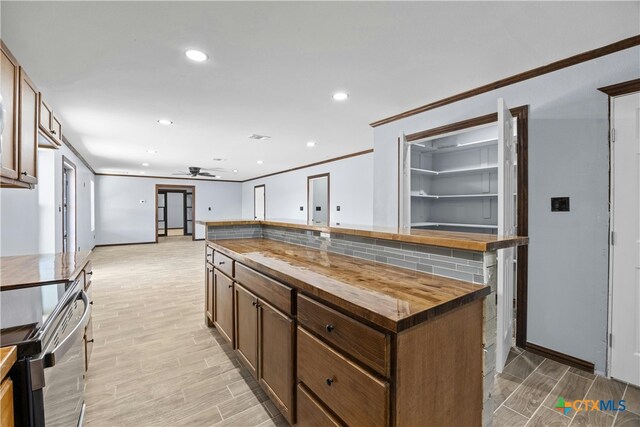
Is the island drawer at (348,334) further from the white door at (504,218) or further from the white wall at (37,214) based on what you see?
the white wall at (37,214)

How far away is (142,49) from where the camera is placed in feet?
7.04

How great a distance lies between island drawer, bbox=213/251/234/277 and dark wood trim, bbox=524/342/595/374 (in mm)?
2616

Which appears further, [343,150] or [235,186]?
[235,186]

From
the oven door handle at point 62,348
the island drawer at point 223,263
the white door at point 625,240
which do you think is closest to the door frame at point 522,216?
the white door at point 625,240

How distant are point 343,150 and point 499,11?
4.21m

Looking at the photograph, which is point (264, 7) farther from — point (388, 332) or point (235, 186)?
point (235, 186)

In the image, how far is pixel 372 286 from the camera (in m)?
1.33

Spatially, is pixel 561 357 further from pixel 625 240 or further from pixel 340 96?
pixel 340 96

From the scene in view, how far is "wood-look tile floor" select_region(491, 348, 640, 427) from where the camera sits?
5.79ft

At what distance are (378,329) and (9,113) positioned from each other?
2.32m

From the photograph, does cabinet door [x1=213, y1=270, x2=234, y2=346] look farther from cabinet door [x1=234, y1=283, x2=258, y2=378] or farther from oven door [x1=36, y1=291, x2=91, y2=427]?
oven door [x1=36, y1=291, x2=91, y2=427]

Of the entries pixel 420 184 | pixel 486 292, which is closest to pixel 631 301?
pixel 486 292

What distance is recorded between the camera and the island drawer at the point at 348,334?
0.99 metres

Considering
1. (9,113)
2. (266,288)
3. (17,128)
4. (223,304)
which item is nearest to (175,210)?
(223,304)
